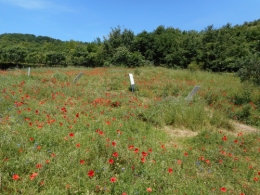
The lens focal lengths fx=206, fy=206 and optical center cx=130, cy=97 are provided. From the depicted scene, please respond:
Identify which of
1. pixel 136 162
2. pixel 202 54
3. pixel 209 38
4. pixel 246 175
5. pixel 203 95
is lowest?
pixel 246 175

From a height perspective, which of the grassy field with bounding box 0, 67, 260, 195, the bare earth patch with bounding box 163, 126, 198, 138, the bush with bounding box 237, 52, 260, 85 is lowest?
the bare earth patch with bounding box 163, 126, 198, 138

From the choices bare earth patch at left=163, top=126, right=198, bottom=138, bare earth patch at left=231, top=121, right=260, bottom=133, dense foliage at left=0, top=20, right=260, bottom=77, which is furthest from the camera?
dense foliage at left=0, top=20, right=260, bottom=77

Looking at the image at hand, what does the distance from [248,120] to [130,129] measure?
442 cm

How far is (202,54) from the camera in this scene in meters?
28.2

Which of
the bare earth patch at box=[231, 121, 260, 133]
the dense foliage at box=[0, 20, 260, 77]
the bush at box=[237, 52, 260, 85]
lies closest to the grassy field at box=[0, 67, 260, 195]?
the bare earth patch at box=[231, 121, 260, 133]

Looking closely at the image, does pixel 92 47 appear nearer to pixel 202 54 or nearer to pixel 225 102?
pixel 202 54

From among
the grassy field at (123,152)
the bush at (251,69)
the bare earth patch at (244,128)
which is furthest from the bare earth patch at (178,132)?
the bush at (251,69)

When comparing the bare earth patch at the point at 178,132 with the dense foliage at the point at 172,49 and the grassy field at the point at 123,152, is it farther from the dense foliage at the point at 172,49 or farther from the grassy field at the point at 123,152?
the dense foliage at the point at 172,49

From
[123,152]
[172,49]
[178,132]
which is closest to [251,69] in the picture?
[178,132]

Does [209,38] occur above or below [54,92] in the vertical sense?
above

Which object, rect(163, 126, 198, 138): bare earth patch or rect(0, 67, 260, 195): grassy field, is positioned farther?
rect(163, 126, 198, 138): bare earth patch

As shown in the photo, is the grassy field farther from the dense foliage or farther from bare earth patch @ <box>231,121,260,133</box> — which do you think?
the dense foliage

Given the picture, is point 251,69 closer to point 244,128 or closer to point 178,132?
point 244,128

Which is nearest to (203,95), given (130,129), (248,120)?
(248,120)
